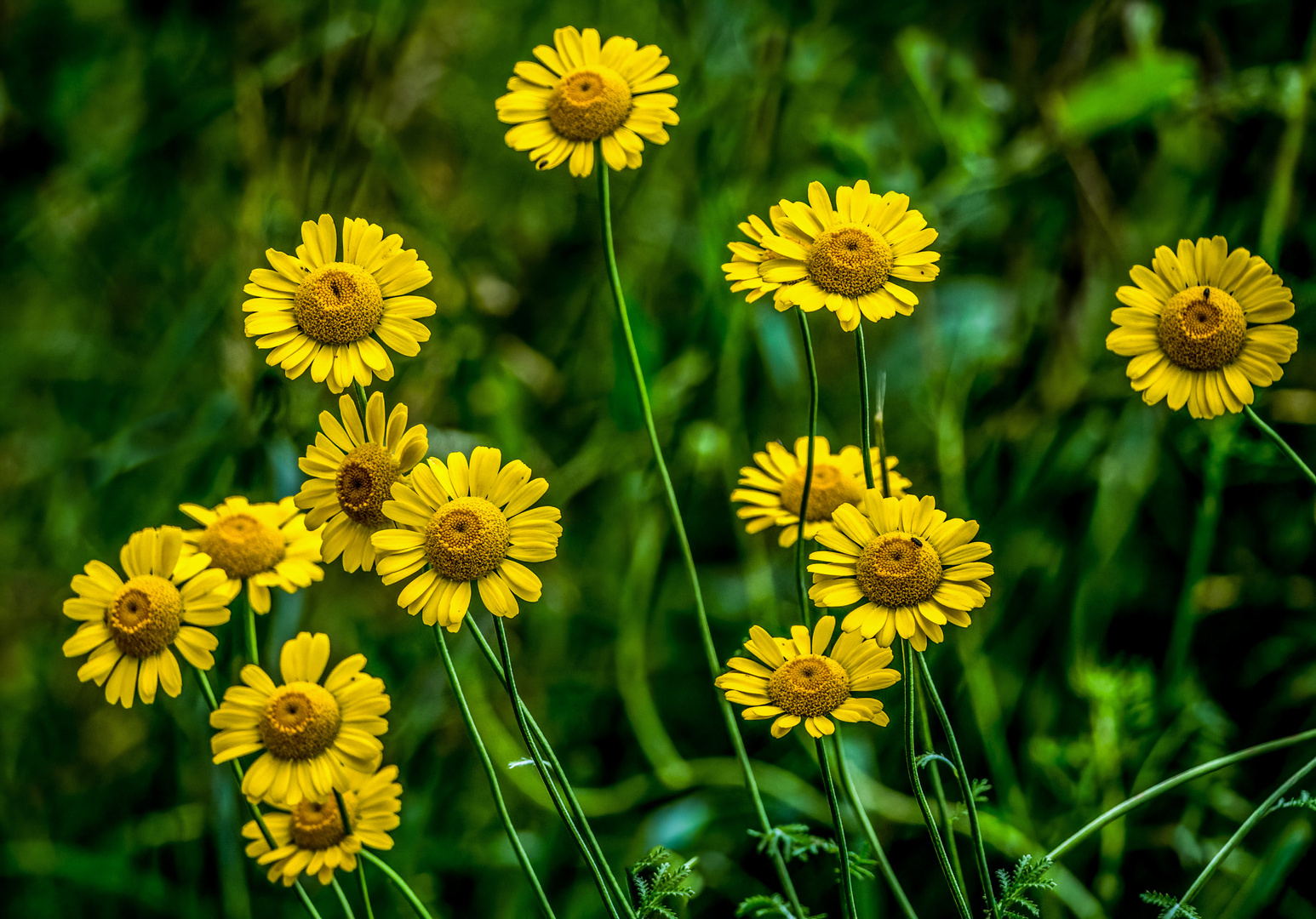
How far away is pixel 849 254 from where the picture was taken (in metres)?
0.53

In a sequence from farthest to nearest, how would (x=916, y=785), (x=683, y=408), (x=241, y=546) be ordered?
(x=683, y=408)
(x=241, y=546)
(x=916, y=785)

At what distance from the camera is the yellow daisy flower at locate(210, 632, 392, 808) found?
50 cm

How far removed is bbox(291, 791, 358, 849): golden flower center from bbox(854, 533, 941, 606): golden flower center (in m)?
0.30

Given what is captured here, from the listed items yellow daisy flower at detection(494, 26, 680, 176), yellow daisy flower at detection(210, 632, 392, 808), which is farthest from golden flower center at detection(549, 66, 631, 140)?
yellow daisy flower at detection(210, 632, 392, 808)

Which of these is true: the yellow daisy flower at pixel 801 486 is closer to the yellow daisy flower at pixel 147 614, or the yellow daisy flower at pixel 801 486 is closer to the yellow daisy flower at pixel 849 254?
the yellow daisy flower at pixel 849 254

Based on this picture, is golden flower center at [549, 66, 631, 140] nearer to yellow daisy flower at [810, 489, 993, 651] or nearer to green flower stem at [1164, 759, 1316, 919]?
yellow daisy flower at [810, 489, 993, 651]

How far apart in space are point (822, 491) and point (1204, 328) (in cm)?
22

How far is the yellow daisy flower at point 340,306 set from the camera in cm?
53

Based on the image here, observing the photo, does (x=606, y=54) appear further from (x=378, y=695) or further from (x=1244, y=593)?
(x=1244, y=593)

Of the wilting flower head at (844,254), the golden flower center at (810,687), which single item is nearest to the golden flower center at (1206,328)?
the wilting flower head at (844,254)

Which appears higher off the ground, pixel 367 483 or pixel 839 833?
pixel 367 483

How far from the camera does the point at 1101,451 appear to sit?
3.70ft

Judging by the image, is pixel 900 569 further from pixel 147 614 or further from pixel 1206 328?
pixel 147 614

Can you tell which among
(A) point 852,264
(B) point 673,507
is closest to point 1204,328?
(A) point 852,264
